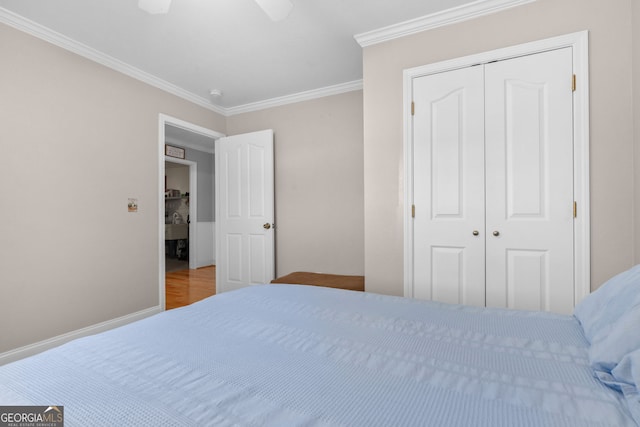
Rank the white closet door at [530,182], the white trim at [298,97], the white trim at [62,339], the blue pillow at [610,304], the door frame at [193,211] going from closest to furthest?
the blue pillow at [610,304] → the white closet door at [530,182] → the white trim at [62,339] → the white trim at [298,97] → the door frame at [193,211]

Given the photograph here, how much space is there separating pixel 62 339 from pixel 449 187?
3.34m

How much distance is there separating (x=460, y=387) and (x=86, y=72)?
358cm

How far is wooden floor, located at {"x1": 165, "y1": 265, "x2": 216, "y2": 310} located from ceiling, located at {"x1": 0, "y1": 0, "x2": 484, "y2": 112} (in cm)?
260

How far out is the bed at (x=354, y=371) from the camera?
2.18ft

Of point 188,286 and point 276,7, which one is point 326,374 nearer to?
point 276,7

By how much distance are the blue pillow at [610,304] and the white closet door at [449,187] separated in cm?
117

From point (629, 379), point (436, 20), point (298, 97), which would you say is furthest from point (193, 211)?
point (629, 379)

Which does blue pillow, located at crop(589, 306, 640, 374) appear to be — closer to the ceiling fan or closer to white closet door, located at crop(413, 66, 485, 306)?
white closet door, located at crop(413, 66, 485, 306)

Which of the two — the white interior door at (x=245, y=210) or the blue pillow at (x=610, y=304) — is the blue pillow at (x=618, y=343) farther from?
the white interior door at (x=245, y=210)

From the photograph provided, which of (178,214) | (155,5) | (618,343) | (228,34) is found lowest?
(618,343)

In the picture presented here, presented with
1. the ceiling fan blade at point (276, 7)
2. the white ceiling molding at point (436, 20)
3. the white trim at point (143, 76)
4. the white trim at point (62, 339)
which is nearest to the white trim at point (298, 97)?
the white trim at point (143, 76)

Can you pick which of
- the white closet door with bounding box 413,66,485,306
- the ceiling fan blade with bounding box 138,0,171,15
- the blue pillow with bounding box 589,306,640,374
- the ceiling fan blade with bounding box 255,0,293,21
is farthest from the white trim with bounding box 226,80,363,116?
the blue pillow with bounding box 589,306,640,374

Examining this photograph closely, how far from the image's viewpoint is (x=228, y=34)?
253 cm

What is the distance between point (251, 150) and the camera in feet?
13.4
